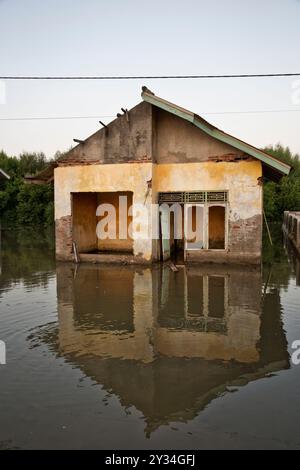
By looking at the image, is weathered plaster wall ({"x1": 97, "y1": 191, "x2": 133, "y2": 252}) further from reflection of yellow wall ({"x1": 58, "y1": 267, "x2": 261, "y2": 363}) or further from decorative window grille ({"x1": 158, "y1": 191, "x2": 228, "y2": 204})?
reflection of yellow wall ({"x1": 58, "y1": 267, "x2": 261, "y2": 363})

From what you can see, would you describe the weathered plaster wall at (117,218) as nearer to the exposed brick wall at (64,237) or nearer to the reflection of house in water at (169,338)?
the exposed brick wall at (64,237)

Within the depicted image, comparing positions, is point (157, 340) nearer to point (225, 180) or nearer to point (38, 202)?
point (225, 180)

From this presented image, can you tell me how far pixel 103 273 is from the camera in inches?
498

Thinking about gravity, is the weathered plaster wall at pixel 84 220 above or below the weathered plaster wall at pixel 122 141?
below

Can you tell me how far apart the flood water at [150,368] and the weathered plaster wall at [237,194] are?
10.7 ft

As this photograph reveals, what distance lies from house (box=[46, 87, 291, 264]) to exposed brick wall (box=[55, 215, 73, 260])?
1.5 inches

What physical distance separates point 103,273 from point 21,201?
29959mm

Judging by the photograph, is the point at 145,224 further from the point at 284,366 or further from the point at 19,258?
the point at 284,366

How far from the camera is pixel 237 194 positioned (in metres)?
13.4

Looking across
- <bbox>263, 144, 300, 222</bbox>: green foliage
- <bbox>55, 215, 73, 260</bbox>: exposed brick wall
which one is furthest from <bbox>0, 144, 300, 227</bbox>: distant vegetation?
<bbox>55, 215, 73, 260</bbox>: exposed brick wall

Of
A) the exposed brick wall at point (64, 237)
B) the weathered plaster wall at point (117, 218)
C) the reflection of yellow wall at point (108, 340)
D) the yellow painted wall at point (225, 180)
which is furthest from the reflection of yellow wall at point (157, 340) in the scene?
the weathered plaster wall at point (117, 218)

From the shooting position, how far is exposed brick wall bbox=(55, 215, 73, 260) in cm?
1521

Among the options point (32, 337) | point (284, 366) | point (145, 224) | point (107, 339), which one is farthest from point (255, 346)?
point (145, 224)

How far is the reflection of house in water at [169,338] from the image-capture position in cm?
464
